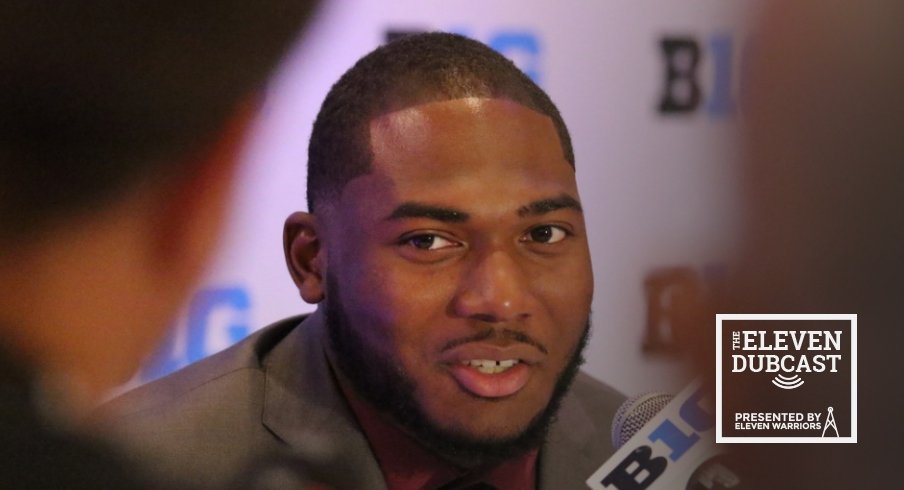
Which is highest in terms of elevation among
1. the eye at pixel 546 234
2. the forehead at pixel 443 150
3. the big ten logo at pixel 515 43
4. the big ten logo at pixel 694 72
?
the big ten logo at pixel 515 43

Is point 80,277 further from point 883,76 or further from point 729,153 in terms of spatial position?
point 883,76

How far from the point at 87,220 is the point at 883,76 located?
162 cm

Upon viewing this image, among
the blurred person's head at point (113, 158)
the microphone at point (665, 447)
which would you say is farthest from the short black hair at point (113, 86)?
the microphone at point (665, 447)

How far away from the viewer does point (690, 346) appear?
223 centimetres

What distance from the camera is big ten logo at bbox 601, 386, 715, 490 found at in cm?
219

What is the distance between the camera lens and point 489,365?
2.02 m

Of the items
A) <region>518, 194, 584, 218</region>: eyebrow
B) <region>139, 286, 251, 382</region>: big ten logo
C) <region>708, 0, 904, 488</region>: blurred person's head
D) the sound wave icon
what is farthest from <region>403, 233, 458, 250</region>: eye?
the sound wave icon

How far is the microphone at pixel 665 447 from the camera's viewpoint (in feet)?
7.18

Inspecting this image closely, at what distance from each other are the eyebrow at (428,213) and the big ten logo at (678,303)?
458mm

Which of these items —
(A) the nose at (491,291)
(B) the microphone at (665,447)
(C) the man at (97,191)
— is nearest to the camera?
(A) the nose at (491,291)

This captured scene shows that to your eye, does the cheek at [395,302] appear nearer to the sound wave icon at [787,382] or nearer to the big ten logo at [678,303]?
the big ten logo at [678,303]

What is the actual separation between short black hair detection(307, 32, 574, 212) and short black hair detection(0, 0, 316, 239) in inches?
6.8

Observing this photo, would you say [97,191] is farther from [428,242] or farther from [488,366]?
[488,366]

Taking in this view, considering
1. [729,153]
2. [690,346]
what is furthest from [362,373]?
[729,153]
